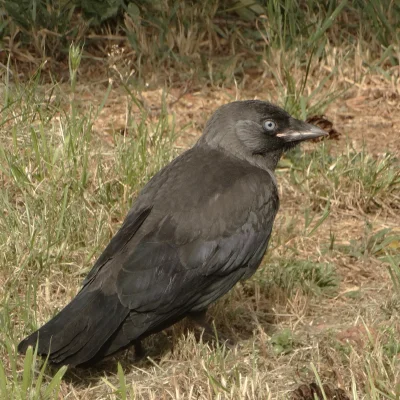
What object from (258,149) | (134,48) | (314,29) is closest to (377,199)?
(258,149)

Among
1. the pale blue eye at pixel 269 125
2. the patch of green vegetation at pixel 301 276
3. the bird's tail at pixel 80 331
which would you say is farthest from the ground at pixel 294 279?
the pale blue eye at pixel 269 125

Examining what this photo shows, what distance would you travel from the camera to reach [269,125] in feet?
18.4

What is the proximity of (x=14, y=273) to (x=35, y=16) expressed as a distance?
9.48 feet

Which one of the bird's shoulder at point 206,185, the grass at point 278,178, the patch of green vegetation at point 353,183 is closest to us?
the grass at point 278,178

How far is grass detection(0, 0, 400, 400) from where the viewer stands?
15.9 ft

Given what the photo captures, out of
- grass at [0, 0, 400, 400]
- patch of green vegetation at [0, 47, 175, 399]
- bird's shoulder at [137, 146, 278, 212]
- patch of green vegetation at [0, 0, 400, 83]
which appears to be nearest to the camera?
grass at [0, 0, 400, 400]

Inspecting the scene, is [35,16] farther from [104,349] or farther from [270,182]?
[104,349]

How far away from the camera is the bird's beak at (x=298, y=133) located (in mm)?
5629

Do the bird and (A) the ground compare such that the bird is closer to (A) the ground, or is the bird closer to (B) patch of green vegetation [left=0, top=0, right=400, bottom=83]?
(A) the ground

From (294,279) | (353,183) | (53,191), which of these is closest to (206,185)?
(294,279)

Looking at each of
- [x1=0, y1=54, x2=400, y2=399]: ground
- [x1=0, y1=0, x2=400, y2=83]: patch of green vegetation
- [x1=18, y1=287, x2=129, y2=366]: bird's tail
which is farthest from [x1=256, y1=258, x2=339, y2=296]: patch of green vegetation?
[x1=0, y1=0, x2=400, y2=83]: patch of green vegetation

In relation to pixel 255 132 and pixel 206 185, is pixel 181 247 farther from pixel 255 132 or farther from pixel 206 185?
pixel 255 132

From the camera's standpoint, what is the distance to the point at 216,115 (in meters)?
5.64

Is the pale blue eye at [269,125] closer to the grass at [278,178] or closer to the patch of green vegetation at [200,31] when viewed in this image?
the grass at [278,178]
